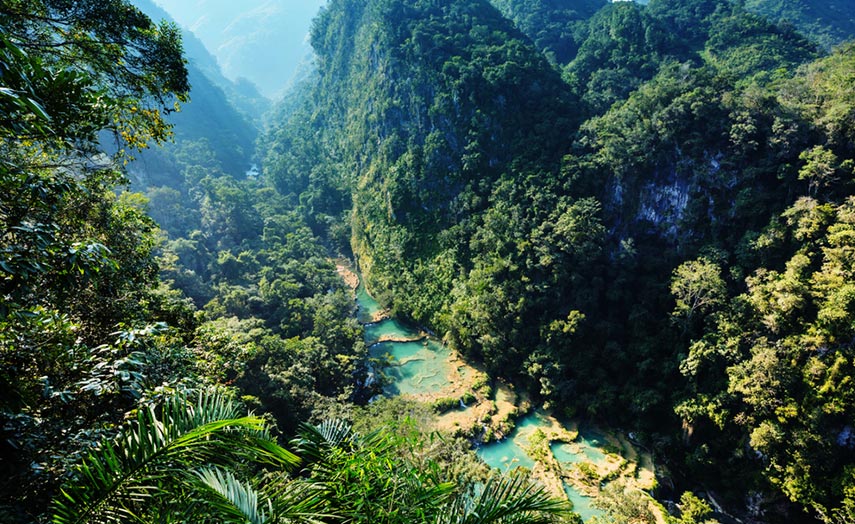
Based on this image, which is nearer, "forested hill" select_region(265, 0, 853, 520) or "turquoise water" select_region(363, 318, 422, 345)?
"forested hill" select_region(265, 0, 853, 520)

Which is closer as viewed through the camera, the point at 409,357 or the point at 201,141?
the point at 409,357

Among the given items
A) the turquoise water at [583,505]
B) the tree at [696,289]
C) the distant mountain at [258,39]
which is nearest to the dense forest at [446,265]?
the tree at [696,289]

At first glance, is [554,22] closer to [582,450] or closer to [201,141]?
[582,450]

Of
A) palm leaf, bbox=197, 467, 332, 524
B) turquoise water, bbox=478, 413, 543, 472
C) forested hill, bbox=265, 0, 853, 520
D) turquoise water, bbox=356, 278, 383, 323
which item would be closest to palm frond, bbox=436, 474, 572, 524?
palm leaf, bbox=197, 467, 332, 524

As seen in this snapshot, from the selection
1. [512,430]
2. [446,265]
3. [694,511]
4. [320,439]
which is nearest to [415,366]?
[512,430]

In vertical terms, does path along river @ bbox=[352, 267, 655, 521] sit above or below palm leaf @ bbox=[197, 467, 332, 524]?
below

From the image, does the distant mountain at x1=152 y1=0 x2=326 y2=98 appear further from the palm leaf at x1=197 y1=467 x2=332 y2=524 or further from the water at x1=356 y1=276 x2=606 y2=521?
the palm leaf at x1=197 y1=467 x2=332 y2=524

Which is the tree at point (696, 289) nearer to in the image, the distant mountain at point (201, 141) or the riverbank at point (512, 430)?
the riverbank at point (512, 430)
